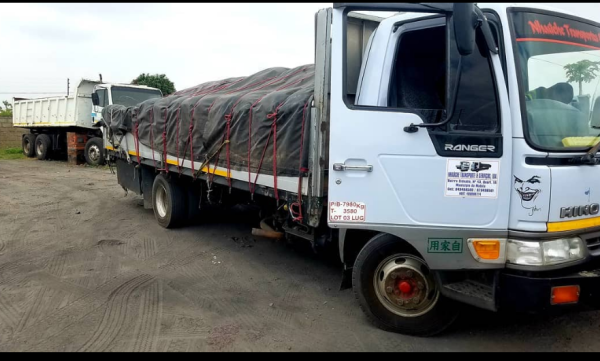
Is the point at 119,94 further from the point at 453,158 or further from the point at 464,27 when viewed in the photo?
the point at 464,27

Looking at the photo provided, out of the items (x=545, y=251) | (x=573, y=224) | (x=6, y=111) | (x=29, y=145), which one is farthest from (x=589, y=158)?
(x=6, y=111)

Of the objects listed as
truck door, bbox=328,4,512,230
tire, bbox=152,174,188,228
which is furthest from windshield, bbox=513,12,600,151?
tire, bbox=152,174,188,228

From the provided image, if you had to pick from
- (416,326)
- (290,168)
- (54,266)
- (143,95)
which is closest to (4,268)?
(54,266)

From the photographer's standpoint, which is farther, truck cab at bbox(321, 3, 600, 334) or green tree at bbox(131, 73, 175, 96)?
green tree at bbox(131, 73, 175, 96)

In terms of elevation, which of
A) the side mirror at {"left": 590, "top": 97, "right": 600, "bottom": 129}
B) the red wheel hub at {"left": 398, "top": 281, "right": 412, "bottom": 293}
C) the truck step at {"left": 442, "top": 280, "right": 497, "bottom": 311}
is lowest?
the red wheel hub at {"left": 398, "top": 281, "right": 412, "bottom": 293}

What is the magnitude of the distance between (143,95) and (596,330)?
1452cm

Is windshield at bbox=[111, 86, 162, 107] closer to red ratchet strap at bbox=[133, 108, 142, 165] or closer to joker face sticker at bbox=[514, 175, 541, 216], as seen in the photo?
red ratchet strap at bbox=[133, 108, 142, 165]

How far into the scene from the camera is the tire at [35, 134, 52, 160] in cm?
1880

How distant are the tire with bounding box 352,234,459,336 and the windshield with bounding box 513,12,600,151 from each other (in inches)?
48.5

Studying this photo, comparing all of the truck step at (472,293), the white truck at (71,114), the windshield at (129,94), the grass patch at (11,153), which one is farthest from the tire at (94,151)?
the truck step at (472,293)

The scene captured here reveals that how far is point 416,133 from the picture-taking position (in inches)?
126

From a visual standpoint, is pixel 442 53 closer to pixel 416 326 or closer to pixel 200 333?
pixel 416 326

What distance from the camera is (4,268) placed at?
5.39 m

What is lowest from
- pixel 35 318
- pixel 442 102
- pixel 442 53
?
pixel 35 318
